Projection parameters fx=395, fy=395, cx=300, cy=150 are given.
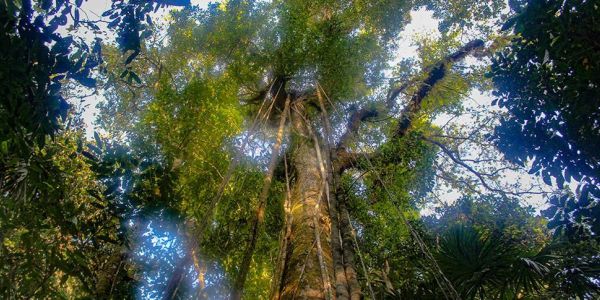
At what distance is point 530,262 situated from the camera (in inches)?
125

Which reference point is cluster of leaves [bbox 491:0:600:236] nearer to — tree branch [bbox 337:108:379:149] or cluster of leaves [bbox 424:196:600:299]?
cluster of leaves [bbox 424:196:600:299]

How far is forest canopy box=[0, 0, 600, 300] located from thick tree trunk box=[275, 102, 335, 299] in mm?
26

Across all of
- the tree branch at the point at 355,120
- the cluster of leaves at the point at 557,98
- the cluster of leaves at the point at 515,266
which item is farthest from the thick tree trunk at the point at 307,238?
the cluster of leaves at the point at 557,98

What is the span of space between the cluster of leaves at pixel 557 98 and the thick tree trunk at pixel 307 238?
1788 mm

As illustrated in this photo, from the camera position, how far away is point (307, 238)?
12.0ft

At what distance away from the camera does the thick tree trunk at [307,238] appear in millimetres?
3039

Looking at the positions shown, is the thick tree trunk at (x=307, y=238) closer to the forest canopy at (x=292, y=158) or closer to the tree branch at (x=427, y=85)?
the forest canopy at (x=292, y=158)

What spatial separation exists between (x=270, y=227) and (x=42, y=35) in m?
4.29

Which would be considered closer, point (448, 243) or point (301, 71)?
point (448, 243)

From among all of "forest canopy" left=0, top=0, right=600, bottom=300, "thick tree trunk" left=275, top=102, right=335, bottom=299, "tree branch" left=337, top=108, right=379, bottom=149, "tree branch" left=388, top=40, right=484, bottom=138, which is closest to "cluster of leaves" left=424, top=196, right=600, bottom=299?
"forest canopy" left=0, top=0, right=600, bottom=300

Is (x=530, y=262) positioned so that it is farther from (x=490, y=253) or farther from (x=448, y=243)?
(x=448, y=243)

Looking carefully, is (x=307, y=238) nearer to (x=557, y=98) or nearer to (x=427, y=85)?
(x=557, y=98)

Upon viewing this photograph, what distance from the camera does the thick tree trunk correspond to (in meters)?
3.04

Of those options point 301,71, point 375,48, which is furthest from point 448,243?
point 375,48
